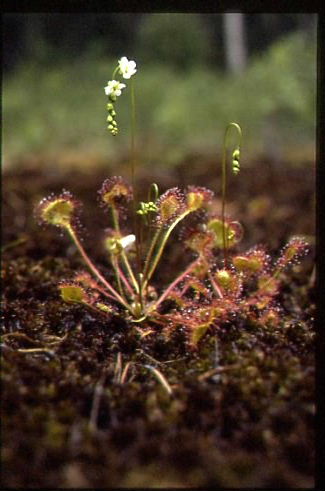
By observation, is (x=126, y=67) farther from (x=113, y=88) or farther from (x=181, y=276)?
(x=181, y=276)


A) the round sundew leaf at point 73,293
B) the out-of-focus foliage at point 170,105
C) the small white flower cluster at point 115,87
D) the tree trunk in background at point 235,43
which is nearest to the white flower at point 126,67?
the small white flower cluster at point 115,87

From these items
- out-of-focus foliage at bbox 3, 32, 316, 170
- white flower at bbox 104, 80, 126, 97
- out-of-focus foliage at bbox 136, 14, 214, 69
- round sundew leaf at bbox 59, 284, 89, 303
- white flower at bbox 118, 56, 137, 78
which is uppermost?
out-of-focus foliage at bbox 136, 14, 214, 69

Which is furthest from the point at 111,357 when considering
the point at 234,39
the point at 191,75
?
the point at 234,39

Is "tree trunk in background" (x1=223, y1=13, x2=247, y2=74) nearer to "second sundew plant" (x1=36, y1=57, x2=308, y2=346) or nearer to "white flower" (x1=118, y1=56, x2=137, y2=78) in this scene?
"second sundew plant" (x1=36, y1=57, x2=308, y2=346)

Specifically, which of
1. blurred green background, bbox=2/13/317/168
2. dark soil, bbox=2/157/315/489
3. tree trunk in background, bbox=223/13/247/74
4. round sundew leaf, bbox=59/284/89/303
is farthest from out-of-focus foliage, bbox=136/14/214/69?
round sundew leaf, bbox=59/284/89/303

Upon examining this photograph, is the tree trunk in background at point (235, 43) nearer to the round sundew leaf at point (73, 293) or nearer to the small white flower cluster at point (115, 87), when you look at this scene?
the small white flower cluster at point (115, 87)

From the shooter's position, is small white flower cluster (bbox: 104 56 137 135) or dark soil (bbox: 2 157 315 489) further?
small white flower cluster (bbox: 104 56 137 135)

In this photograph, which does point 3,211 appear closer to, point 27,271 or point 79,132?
point 27,271
